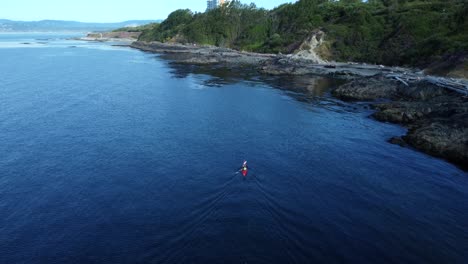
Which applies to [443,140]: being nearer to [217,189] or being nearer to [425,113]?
[425,113]

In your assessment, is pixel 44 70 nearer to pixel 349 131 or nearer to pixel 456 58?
pixel 349 131

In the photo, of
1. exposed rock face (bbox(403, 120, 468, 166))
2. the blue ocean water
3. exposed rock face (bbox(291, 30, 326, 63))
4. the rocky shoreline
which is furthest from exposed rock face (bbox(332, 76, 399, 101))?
exposed rock face (bbox(291, 30, 326, 63))

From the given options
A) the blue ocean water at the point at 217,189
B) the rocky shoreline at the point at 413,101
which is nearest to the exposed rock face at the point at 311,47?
the rocky shoreline at the point at 413,101

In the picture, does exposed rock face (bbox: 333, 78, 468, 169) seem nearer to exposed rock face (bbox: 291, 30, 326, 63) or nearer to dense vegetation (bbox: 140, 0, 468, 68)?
dense vegetation (bbox: 140, 0, 468, 68)

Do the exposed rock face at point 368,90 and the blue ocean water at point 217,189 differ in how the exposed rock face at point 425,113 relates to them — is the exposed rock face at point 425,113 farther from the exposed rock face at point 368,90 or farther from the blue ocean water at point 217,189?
the blue ocean water at point 217,189

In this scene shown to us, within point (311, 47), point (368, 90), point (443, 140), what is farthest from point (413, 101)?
point (311, 47)

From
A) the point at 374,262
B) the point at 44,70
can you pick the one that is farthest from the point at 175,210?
the point at 44,70
